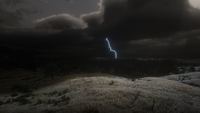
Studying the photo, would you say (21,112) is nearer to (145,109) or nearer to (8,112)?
(8,112)

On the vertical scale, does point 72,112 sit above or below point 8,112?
above

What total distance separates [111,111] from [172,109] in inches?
191

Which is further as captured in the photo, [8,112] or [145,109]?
[8,112]

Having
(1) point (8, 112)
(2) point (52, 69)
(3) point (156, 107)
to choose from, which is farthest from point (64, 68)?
(3) point (156, 107)

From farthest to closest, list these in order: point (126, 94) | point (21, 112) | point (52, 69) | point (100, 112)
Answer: point (52, 69) < point (126, 94) < point (21, 112) < point (100, 112)

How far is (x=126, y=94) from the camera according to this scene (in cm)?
1046

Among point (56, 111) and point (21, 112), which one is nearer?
point (56, 111)

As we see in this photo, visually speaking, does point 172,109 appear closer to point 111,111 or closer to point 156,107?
point 156,107

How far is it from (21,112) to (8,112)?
1596 millimetres

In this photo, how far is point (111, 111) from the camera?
709 centimetres

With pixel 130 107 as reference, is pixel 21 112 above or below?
below

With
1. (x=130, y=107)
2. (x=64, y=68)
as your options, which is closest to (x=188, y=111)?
(x=130, y=107)

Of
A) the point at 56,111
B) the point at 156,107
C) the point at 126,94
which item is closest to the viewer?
the point at 56,111

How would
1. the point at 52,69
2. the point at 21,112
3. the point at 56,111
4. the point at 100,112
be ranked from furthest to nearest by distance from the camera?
1. the point at 52,69
2. the point at 21,112
3. the point at 56,111
4. the point at 100,112
